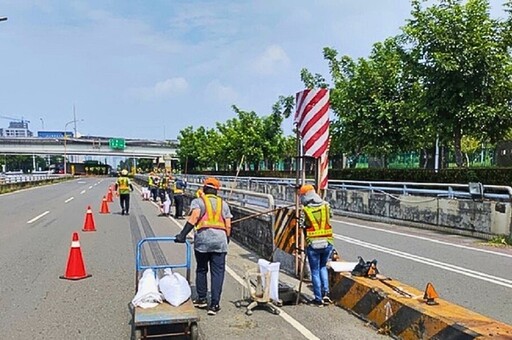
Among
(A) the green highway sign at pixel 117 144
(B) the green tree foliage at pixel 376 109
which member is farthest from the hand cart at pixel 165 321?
(A) the green highway sign at pixel 117 144

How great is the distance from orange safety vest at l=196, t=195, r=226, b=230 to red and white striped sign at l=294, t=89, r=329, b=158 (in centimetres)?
225

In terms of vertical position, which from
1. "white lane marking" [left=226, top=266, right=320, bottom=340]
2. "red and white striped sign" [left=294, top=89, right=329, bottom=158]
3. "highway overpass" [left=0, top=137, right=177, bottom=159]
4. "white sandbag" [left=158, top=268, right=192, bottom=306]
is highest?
"highway overpass" [left=0, top=137, right=177, bottom=159]

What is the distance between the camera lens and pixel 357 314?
22.7ft

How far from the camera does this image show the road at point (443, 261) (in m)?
7.96

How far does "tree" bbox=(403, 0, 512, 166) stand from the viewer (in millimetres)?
20328

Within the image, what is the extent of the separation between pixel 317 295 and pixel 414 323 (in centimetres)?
201

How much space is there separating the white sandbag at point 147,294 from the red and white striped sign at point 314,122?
3590 mm

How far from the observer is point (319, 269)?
24.9 feet

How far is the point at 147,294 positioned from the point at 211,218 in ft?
4.52

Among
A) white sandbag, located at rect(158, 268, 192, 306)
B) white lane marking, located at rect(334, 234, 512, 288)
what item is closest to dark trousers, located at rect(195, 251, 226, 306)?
white sandbag, located at rect(158, 268, 192, 306)

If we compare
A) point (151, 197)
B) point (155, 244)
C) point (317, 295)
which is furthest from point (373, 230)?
point (151, 197)

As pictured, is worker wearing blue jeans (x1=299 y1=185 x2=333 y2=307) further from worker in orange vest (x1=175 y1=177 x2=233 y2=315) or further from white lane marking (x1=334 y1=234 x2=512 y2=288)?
white lane marking (x1=334 y1=234 x2=512 y2=288)

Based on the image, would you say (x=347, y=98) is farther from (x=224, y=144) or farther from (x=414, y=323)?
(x=224, y=144)

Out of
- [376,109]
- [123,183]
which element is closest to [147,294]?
[123,183]
